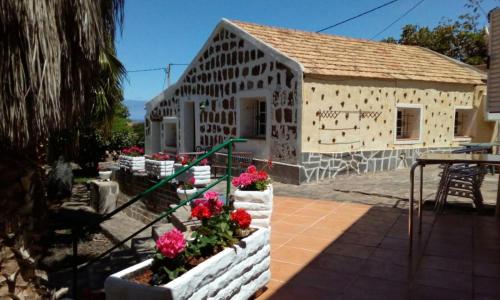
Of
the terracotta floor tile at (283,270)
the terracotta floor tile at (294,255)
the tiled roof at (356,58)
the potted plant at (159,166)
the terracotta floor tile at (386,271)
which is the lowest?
the terracotta floor tile at (283,270)

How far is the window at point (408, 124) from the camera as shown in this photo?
11.0 meters

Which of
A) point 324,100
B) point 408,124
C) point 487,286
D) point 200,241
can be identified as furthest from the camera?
point 408,124

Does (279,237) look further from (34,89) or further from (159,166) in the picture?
(159,166)

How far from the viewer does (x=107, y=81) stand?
670 centimetres

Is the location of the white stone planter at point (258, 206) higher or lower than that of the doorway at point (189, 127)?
lower

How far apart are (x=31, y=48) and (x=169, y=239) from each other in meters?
1.73

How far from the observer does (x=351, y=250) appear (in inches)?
160

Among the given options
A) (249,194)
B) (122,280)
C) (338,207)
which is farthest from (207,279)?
(338,207)

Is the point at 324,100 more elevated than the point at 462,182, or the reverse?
the point at 324,100

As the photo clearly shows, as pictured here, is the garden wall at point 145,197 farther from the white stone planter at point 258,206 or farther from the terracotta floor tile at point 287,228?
the white stone planter at point 258,206

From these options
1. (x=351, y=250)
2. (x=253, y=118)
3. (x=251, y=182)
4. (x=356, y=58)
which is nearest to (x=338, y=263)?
(x=351, y=250)

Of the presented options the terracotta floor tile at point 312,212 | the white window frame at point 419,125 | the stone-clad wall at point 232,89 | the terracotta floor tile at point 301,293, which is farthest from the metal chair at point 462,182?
the white window frame at point 419,125

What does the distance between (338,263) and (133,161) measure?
30.1 ft

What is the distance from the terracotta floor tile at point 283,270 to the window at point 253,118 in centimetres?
713
